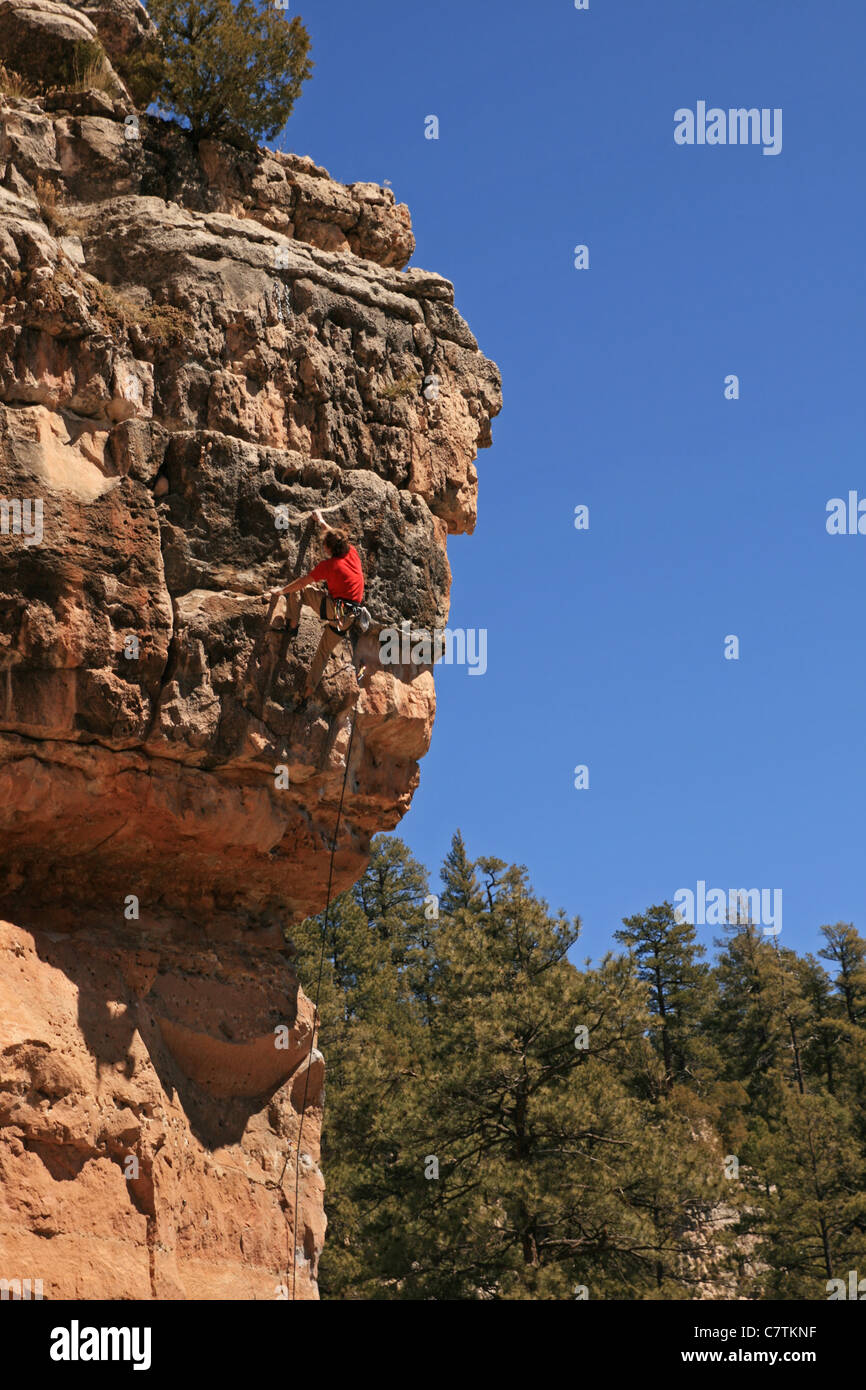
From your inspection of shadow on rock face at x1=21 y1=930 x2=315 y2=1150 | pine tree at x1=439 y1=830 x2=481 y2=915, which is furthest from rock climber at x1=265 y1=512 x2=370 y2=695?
pine tree at x1=439 y1=830 x2=481 y2=915

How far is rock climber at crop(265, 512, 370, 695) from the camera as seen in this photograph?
12.2 meters

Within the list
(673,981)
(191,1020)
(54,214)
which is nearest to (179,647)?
(191,1020)

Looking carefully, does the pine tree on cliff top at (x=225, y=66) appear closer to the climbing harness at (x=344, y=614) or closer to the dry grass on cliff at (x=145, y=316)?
the dry grass on cliff at (x=145, y=316)

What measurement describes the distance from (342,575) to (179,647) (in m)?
1.49

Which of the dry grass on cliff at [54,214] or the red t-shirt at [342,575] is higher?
the dry grass on cliff at [54,214]

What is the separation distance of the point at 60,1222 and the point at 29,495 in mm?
5538

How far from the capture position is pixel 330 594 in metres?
12.3

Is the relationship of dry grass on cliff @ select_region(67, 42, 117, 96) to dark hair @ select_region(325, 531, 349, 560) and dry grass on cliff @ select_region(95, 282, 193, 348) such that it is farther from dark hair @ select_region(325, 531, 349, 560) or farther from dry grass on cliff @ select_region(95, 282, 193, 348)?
dark hair @ select_region(325, 531, 349, 560)

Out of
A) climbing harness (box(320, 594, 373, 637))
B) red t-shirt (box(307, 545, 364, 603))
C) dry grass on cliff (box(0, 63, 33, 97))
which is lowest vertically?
climbing harness (box(320, 594, 373, 637))

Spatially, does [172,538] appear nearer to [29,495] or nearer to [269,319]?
[29,495]

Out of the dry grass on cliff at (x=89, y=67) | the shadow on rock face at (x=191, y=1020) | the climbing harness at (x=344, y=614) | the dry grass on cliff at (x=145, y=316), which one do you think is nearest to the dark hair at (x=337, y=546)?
the climbing harness at (x=344, y=614)

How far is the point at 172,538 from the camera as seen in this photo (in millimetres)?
12148

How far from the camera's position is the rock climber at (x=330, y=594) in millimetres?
12164
